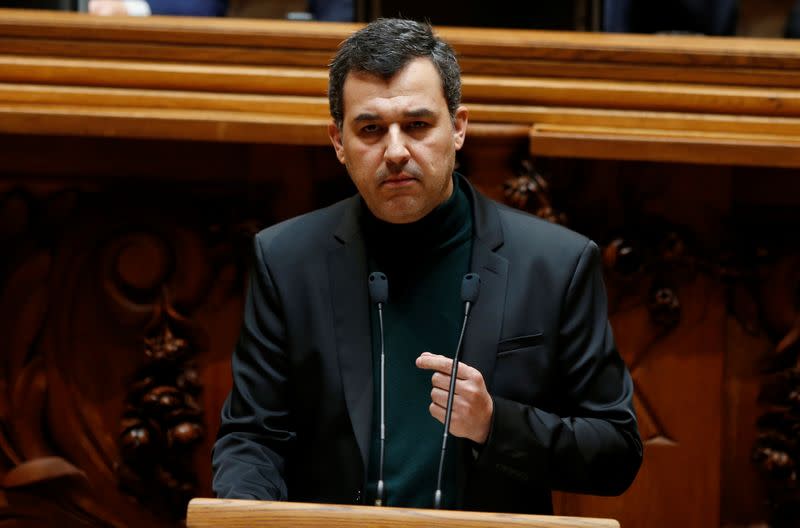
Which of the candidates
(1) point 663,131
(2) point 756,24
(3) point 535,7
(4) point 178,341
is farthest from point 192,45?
(2) point 756,24

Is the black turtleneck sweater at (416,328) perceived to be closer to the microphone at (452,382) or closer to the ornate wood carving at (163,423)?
the microphone at (452,382)

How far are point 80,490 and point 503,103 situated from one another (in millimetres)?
787

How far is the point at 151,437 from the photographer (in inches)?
59.1

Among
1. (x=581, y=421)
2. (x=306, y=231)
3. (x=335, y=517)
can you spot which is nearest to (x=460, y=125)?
(x=306, y=231)

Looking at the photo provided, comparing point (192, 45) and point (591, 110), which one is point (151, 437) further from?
point (591, 110)

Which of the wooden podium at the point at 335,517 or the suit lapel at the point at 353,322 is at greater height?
the suit lapel at the point at 353,322

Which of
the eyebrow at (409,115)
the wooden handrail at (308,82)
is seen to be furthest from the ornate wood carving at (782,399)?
the eyebrow at (409,115)

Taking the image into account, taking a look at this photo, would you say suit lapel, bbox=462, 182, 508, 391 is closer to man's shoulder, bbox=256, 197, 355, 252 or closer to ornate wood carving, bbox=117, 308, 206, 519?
man's shoulder, bbox=256, 197, 355, 252

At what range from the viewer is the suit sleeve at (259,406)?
3.63 feet

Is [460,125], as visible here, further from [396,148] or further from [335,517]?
[335,517]

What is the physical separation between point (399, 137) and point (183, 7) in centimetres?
96

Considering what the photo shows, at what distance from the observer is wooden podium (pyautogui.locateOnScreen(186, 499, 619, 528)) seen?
2.81 feet

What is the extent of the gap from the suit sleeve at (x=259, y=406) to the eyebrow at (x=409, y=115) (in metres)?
0.21

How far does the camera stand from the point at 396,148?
1160 millimetres
